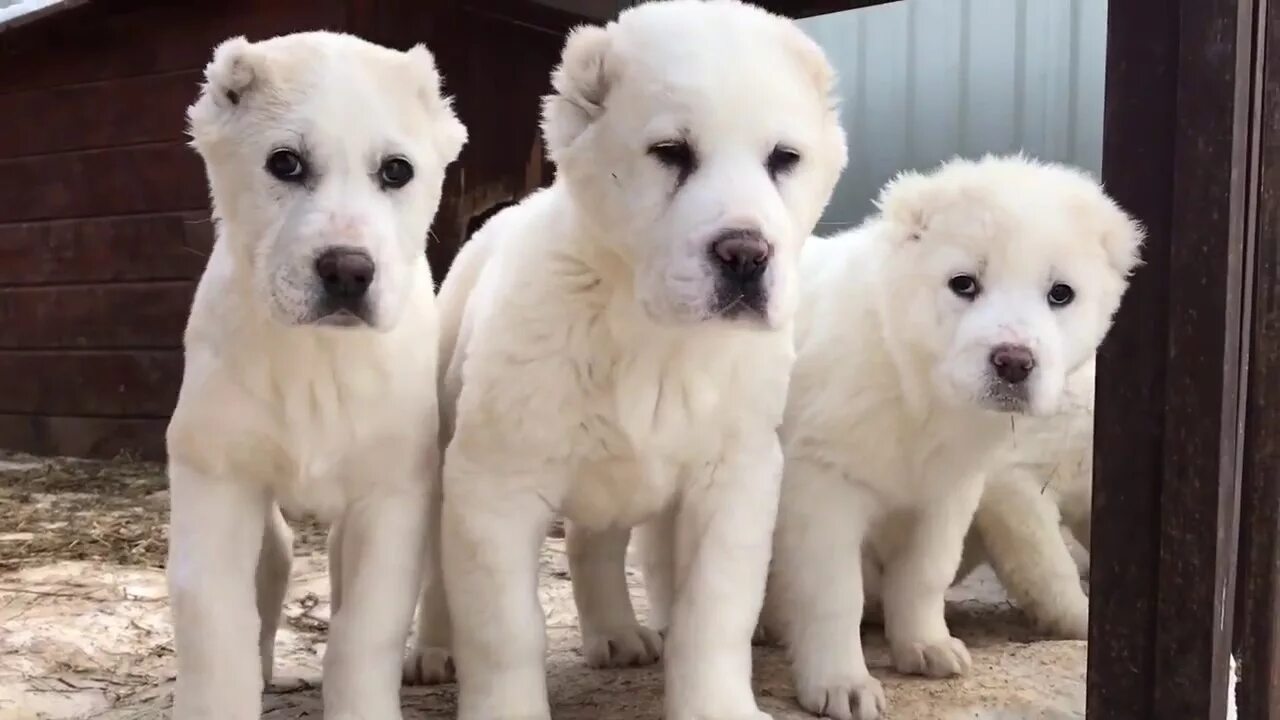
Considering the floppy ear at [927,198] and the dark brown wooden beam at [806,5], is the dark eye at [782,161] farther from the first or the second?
the dark brown wooden beam at [806,5]

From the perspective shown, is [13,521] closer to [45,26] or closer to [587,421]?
[45,26]

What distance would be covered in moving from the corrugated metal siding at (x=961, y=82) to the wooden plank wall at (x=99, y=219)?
140 inches

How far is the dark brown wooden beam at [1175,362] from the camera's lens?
2275 mm

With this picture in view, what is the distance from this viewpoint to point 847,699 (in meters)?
3.01

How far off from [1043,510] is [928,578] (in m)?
0.77

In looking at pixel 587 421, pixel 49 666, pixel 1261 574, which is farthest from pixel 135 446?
pixel 1261 574

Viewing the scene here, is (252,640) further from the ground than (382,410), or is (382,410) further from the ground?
(382,410)

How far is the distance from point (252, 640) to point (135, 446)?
5.42 m

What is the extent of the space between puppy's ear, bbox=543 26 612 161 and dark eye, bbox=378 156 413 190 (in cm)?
35

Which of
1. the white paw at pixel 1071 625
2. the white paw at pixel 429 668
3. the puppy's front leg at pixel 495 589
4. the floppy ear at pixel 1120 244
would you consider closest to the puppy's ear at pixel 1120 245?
the floppy ear at pixel 1120 244

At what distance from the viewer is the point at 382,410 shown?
2705 millimetres

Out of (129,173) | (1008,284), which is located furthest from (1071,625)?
(129,173)

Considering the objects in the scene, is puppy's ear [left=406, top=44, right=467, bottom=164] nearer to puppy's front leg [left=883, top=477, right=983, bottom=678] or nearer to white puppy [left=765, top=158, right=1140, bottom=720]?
white puppy [left=765, top=158, right=1140, bottom=720]

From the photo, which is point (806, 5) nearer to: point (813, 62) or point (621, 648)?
point (813, 62)
